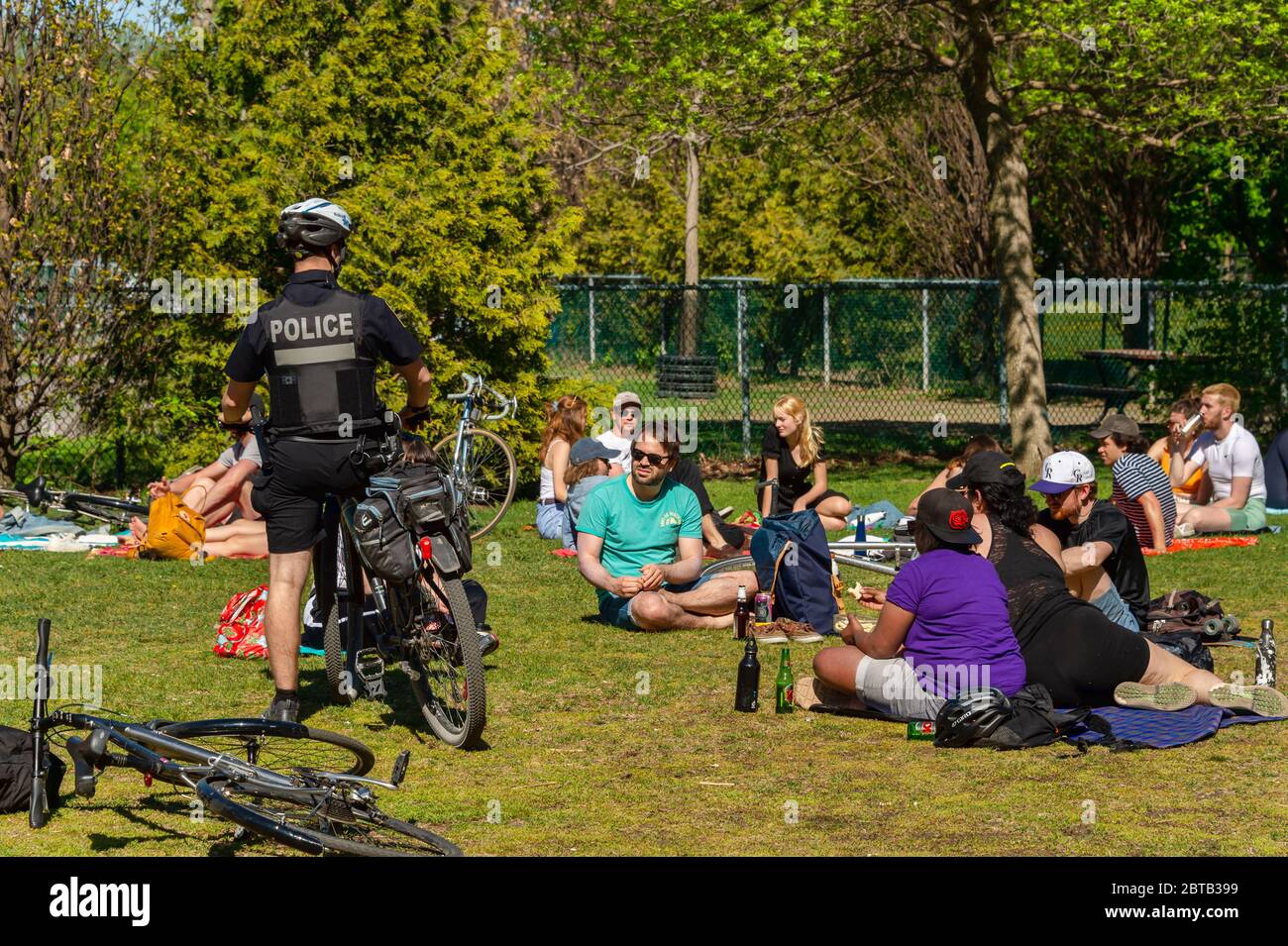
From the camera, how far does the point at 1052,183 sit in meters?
30.5

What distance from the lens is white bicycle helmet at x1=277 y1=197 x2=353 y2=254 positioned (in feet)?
23.5

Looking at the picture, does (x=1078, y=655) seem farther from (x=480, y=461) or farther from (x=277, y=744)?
(x=480, y=461)

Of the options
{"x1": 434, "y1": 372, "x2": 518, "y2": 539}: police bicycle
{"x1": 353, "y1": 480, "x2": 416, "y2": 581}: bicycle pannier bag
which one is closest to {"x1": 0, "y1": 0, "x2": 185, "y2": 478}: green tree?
{"x1": 434, "y1": 372, "x2": 518, "y2": 539}: police bicycle

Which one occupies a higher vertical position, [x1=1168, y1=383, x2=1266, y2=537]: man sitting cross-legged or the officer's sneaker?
[x1=1168, y1=383, x2=1266, y2=537]: man sitting cross-legged

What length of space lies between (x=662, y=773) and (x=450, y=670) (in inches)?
41.5

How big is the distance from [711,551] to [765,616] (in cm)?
214

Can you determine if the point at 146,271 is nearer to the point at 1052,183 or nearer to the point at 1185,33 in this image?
the point at 1185,33

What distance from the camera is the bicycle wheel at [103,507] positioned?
1305 centimetres

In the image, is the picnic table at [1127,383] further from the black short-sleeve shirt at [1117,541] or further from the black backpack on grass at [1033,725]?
the black backpack on grass at [1033,725]

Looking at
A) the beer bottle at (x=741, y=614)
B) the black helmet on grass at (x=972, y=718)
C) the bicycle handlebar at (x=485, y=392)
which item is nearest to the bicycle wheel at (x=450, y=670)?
the black helmet on grass at (x=972, y=718)

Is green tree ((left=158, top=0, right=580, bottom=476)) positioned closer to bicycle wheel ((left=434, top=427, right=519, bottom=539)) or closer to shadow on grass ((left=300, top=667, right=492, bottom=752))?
bicycle wheel ((left=434, top=427, right=519, bottom=539))

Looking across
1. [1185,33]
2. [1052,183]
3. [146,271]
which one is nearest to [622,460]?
[146,271]

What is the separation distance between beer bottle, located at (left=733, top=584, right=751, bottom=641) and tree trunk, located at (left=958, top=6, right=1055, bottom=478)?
918 cm

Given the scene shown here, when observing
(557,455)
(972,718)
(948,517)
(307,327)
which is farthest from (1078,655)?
(557,455)
